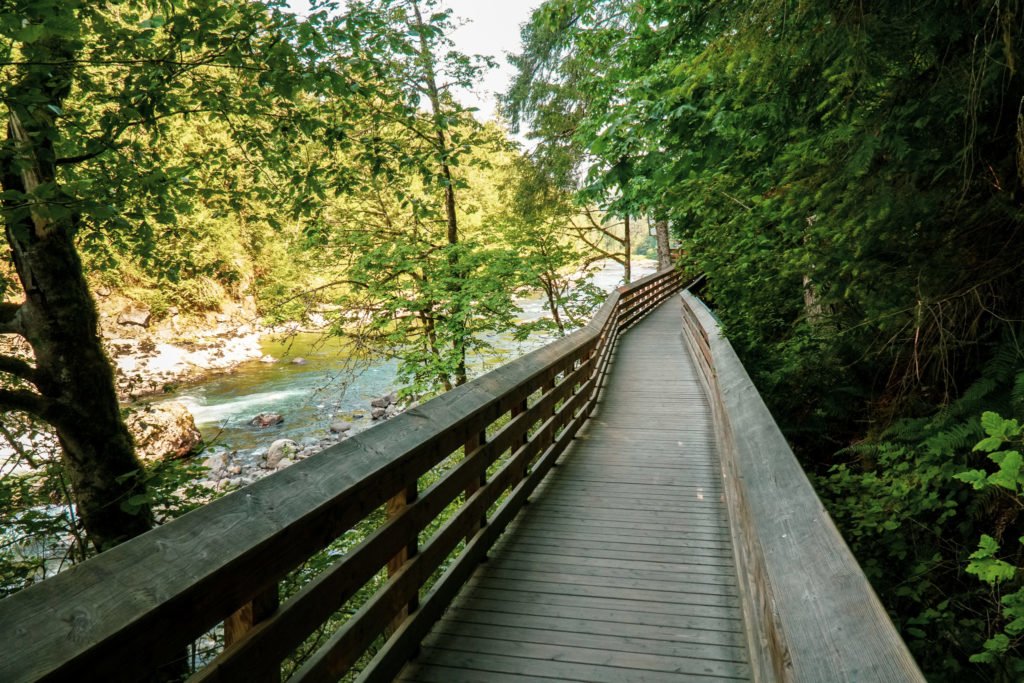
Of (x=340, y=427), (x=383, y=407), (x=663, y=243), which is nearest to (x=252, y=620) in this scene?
(x=340, y=427)

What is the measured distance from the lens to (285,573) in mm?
1682

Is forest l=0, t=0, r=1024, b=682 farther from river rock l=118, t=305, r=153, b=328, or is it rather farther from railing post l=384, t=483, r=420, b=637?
river rock l=118, t=305, r=153, b=328

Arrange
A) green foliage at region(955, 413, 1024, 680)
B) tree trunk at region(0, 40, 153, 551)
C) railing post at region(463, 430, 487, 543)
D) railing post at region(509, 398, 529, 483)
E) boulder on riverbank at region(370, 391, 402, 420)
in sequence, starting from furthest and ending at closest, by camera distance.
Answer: boulder on riverbank at region(370, 391, 402, 420) < tree trunk at region(0, 40, 153, 551) < railing post at region(509, 398, 529, 483) < railing post at region(463, 430, 487, 543) < green foliage at region(955, 413, 1024, 680)

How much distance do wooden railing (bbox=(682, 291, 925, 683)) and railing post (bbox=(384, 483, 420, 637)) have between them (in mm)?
1421

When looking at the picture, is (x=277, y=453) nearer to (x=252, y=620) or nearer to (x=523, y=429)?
(x=523, y=429)

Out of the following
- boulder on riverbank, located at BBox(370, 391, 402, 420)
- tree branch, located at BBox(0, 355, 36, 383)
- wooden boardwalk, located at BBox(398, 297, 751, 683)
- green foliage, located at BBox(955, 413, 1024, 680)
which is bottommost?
boulder on riverbank, located at BBox(370, 391, 402, 420)

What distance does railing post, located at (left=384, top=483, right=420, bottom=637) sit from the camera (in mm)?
2582

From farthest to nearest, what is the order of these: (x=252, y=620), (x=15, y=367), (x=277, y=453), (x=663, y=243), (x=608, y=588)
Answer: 1. (x=663, y=243)
2. (x=277, y=453)
3. (x=15, y=367)
4. (x=608, y=588)
5. (x=252, y=620)

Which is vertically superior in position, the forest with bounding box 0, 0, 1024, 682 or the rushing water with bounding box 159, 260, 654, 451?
the forest with bounding box 0, 0, 1024, 682

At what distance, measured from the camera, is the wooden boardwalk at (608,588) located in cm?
265

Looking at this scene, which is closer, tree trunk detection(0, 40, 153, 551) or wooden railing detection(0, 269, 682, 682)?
wooden railing detection(0, 269, 682, 682)

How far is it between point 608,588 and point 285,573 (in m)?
2.19

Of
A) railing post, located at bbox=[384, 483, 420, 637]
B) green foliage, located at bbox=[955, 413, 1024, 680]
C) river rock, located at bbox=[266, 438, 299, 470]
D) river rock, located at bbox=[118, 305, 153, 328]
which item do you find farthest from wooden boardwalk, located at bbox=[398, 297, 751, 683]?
river rock, located at bbox=[118, 305, 153, 328]

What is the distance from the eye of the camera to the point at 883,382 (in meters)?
6.29
